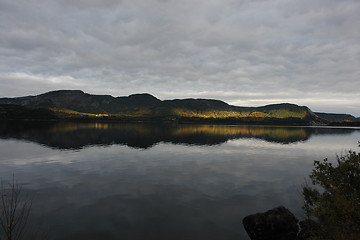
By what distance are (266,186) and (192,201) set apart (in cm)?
1584

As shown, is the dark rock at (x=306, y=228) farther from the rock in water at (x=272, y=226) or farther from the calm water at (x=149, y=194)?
the calm water at (x=149, y=194)

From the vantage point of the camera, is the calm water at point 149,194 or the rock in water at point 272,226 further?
the calm water at point 149,194

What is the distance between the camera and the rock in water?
19.1m

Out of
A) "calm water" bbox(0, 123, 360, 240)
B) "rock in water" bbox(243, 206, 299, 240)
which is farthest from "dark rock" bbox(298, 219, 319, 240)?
"calm water" bbox(0, 123, 360, 240)

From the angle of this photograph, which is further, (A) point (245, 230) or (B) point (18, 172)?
(B) point (18, 172)

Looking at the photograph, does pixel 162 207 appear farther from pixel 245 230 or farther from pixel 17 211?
pixel 17 211

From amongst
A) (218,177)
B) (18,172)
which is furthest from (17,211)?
(218,177)

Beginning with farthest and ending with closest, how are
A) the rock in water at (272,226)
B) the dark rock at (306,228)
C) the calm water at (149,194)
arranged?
the calm water at (149,194) → the rock in water at (272,226) → the dark rock at (306,228)

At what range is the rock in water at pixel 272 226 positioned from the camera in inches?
750

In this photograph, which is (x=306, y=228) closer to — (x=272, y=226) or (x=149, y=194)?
(x=272, y=226)

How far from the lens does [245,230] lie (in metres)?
20.7

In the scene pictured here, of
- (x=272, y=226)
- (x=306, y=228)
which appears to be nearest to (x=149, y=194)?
(x=272, y=226)

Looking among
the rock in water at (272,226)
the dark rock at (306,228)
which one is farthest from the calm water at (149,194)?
the dark rock at (306,228)

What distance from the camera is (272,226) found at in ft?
63.3
